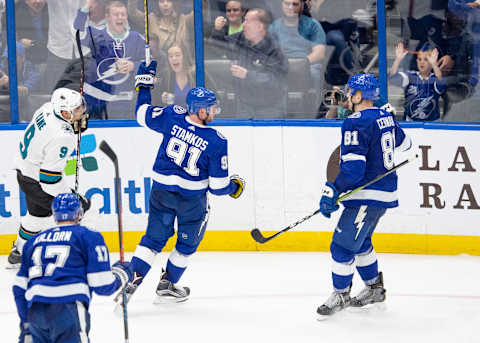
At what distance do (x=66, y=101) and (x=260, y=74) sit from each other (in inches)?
68.4

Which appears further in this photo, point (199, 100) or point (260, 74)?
point (260, 74)

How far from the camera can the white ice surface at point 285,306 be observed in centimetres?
454

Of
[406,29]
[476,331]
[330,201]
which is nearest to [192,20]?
[406,29]

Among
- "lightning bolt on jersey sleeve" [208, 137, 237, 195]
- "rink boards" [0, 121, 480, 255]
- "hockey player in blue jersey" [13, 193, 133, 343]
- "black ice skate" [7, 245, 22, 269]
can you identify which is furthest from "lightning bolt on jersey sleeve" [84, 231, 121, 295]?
"rink boards" [0, 121, 480, 255]

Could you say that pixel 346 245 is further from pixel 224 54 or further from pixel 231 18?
pixel 231 18

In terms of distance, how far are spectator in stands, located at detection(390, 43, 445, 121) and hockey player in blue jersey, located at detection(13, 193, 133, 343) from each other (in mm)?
3560

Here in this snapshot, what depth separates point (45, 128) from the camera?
5312mm

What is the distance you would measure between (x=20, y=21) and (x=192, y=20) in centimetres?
129

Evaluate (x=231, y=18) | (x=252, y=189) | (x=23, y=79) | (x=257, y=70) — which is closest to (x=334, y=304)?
(x=252, y=189)

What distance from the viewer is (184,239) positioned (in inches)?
195

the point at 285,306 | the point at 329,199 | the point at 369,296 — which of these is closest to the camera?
the point at 329,199

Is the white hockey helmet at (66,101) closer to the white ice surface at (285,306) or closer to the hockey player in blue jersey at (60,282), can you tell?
the white ice surface at (285,306)

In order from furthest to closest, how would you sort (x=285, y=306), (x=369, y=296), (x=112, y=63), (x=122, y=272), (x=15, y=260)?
1. (x=112, y=63)
2. (x=15, y=260)
3. (x=285, y=306)
4. (x=369, y=296)
5. (x=122, y=272)

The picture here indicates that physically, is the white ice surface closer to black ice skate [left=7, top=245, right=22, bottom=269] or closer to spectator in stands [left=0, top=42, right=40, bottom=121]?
black ice skate [left=7, top=245, right=22, bottom=269]
